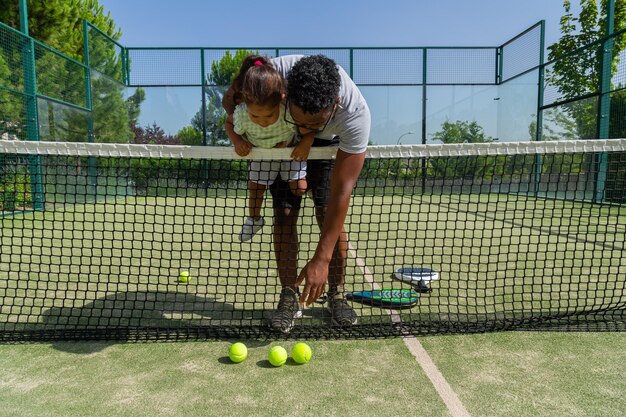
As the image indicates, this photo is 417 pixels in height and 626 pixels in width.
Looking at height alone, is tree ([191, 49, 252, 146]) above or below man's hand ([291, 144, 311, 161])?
above

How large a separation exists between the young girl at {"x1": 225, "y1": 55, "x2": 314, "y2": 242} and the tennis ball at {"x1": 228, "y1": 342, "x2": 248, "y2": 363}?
3.01 feet

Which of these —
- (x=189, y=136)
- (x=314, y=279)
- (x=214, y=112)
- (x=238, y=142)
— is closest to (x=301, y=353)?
(x=314, y=279)

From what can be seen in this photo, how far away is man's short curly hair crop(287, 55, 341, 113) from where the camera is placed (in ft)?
6.24

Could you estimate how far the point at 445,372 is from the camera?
2129 mm

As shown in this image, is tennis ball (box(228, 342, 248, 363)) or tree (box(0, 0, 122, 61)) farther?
tree (box(0, 0, 122, 61))

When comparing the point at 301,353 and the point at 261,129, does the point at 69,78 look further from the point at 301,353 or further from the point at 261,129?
the point at 301,353

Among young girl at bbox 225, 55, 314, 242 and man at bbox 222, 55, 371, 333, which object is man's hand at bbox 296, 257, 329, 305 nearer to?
man at bbox 222, 55, 371, 333

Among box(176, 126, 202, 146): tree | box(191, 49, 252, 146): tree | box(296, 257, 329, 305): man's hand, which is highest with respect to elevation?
box(191, 49, 252, 146): tree

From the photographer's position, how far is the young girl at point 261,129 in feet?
6.63

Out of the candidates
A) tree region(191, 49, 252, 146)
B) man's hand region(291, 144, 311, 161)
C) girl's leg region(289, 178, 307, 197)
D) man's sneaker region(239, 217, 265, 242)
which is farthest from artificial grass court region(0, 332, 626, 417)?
tree region(191, 49, 252, 146)

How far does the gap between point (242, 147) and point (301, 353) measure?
1.19 meters

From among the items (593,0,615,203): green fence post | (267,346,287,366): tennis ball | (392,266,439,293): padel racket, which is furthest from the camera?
(593,0,615,203): green fence post

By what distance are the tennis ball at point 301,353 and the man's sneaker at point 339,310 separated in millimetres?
463

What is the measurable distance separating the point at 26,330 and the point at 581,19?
14930 millimetres
